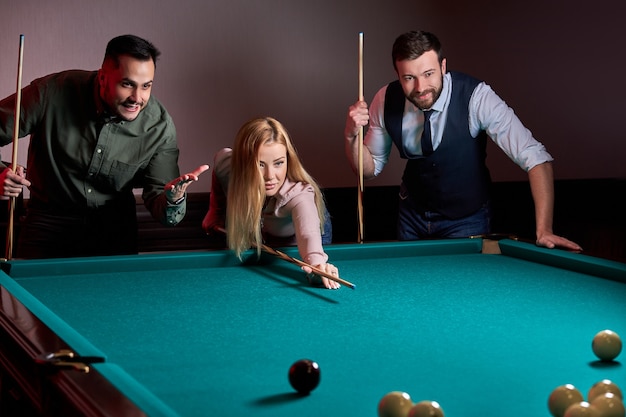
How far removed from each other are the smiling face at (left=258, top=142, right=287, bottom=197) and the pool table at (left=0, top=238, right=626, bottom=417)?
0.26 m

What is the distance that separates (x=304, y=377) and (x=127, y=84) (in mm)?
1801

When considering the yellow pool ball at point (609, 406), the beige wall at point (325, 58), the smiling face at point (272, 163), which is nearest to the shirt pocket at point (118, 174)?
the smiling face at point (272, 163)

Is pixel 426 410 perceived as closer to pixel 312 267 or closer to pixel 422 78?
pixel 312 267

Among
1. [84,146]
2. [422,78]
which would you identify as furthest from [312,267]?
[84,146]

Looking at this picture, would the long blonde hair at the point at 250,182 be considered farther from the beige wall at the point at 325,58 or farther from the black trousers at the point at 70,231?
the beige wall at the point at 325,58

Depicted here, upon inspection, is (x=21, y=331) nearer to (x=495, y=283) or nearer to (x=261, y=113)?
(x=495, y=283)

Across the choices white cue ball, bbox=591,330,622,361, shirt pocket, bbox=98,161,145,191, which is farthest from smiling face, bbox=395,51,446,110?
white cue ball, bbox=591,330,622,361

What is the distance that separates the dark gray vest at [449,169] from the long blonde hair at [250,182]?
0.72m

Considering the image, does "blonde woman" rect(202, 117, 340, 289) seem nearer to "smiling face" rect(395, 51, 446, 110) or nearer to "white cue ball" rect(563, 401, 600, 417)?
"smiling face" rect(395, 51, 446, 110)

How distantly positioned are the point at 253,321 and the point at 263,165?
3.23 ft

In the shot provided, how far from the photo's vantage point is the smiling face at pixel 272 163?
2.85 m

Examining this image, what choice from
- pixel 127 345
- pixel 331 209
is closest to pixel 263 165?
pixel 127 345

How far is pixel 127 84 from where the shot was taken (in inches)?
116

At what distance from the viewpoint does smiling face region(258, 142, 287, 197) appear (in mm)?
2846
